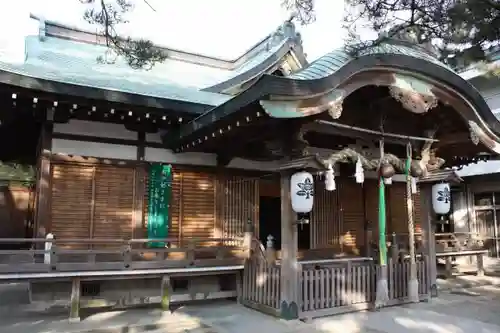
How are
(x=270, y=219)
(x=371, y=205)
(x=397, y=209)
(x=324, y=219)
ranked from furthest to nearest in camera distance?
(x=270, y=219) < (x=397, y=209) < (x=371, y=205) < (x=324, y=219)

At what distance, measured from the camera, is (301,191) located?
6.50m

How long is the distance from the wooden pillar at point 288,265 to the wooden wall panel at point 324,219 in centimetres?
307

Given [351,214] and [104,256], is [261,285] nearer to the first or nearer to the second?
[104,256]

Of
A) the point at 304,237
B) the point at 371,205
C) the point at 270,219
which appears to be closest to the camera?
the point at 304,237

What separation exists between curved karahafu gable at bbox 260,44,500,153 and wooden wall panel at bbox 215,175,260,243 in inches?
126

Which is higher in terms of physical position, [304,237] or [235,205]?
[235,205]

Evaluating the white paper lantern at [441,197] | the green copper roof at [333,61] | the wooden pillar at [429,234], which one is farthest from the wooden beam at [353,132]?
the wooden pillar at [429,234]

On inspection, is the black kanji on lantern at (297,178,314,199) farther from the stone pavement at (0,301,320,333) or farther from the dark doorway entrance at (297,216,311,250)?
the dark doorway entrance at (297,216,311,250)

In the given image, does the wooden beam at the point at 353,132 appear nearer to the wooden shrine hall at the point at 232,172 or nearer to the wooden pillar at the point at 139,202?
the wooden shrine hall at the point at 232,172

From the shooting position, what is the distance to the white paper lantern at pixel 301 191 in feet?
21.3

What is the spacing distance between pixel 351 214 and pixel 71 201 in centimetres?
646

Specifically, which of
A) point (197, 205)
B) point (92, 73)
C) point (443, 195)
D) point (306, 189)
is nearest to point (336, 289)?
point (306, 189)

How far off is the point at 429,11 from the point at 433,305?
5285 millimetres

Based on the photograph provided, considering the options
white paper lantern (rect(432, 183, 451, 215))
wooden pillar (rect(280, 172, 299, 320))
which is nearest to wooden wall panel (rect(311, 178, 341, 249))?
white paper lantern (rect(432, 183, 451, 215))
